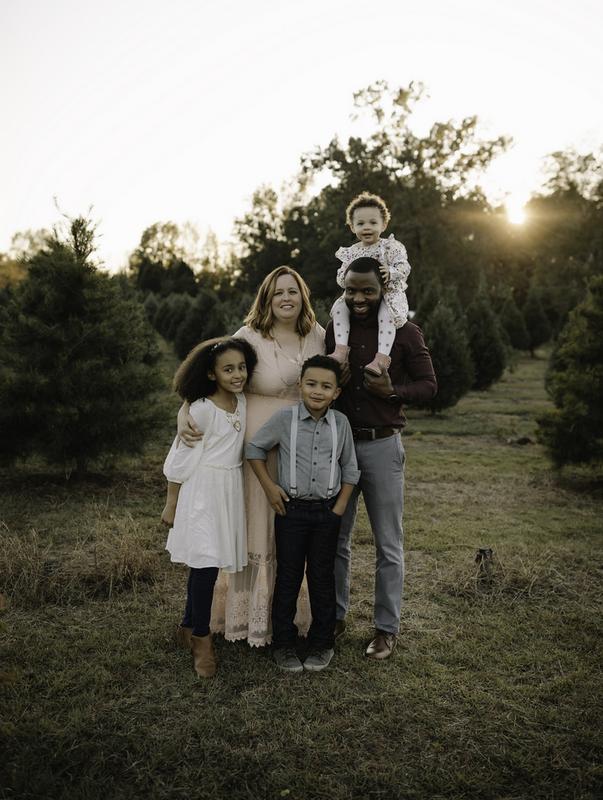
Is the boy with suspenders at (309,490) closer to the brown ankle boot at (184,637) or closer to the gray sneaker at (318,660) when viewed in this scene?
the gray sneaker at (318,660)

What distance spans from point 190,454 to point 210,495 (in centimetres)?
27

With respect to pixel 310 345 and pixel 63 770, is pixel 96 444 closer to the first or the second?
pixel 310 345

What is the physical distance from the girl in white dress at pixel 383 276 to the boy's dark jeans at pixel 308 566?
87cm

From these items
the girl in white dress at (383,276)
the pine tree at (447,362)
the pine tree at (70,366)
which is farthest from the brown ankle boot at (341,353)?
the pine tree at (447,362)

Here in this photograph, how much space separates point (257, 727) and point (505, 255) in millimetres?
39590

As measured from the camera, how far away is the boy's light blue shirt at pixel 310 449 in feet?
11.3

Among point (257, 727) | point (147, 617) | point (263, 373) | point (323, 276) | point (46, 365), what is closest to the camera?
point (257, 727)

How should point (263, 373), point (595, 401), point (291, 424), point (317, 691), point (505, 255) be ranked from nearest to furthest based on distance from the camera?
point (317, 691), point (291, 424), point (263, 373), point (595, 401), point (505, 255)

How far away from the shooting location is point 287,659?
138 inches

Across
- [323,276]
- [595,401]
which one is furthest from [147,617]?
[323,276]

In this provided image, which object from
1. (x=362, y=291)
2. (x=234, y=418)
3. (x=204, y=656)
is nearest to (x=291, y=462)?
(x=234, y=418)

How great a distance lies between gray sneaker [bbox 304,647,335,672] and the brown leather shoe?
24 centimetres

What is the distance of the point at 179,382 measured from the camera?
11.8 ft

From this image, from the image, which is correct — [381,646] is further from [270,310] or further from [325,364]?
[270,310]
